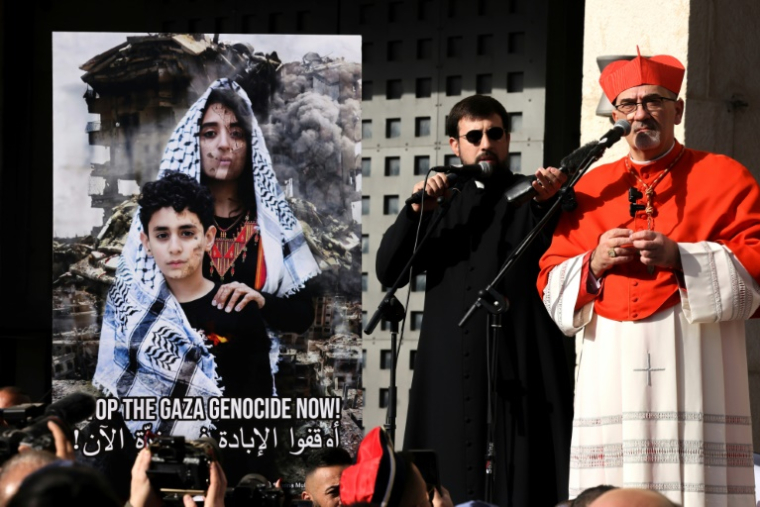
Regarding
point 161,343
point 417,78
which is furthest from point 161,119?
point 417,78

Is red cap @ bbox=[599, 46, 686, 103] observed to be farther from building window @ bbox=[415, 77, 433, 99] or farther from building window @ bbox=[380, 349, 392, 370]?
building window @ bbox=[380, 349, 392, 370]

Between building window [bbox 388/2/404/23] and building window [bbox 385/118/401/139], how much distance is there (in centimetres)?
65

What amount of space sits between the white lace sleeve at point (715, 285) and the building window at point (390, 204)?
4150 mm

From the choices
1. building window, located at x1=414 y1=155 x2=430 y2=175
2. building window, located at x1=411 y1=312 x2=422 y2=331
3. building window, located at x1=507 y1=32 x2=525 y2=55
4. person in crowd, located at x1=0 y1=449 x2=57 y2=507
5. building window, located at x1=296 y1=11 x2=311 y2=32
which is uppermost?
building window, located at x1=296 y1=11 x2=311 y2=32

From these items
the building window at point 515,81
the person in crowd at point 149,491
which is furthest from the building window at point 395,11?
the person in crowd at point 149,491

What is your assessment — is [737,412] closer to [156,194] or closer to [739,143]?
[739,143]

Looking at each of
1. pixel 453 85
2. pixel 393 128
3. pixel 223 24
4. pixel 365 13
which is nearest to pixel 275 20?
pixel 223 24

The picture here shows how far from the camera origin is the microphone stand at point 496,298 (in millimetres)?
5325

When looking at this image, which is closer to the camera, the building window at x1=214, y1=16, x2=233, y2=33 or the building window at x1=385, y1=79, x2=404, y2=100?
the building window at x1=385, y1=79, x2=404, y2=100

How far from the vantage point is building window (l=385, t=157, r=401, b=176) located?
9117 mm

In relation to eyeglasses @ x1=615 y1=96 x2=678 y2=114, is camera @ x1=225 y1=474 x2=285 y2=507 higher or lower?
lower

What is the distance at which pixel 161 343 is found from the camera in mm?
7277

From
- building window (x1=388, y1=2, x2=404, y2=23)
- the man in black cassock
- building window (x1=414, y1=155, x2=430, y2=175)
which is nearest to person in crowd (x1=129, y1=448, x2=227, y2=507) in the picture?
the man in black cassock

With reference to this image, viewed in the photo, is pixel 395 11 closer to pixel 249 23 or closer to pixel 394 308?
pixel 249 23
